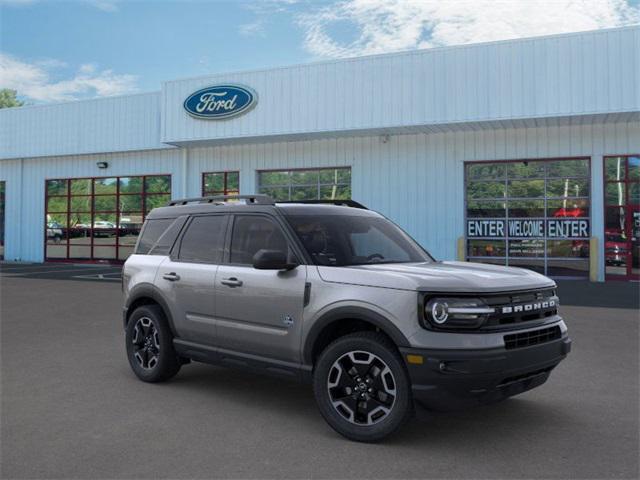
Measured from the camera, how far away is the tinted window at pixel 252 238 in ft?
17.2

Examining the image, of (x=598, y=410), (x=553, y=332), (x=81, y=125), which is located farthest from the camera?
(x=81, y=125)

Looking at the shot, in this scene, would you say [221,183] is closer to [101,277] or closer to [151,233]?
[101,277]

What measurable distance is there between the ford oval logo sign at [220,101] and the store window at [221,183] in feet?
8.22

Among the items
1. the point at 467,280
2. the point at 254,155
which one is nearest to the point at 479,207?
the point at 254,155

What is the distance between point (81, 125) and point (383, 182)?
1369cm

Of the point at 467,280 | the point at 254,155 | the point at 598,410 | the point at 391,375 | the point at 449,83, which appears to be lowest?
the point at 598,410

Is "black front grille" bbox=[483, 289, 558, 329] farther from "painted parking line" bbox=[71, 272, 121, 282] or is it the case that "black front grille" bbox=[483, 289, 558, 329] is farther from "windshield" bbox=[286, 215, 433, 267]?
"painted parking line" bbox=[71, 272, 121, 282]

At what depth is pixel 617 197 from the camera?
17.7 m

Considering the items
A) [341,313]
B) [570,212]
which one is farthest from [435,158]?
[341,313]

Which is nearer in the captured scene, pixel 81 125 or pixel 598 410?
pixel 598 410

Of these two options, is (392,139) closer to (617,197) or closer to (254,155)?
(254,155)

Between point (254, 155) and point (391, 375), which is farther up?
point (254, 155)

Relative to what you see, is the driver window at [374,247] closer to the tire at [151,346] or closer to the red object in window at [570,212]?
the tire at [151,346]

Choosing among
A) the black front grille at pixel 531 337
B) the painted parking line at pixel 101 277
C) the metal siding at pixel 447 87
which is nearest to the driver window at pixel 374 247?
the black front grille at pixel 531 337
